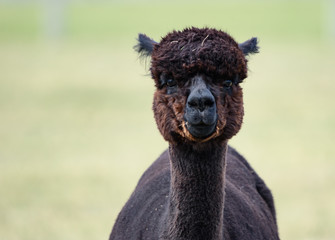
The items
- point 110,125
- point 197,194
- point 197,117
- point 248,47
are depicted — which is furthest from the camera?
point 110,125

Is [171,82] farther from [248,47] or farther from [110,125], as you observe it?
[110,125]

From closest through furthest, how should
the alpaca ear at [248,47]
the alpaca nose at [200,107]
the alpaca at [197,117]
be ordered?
the alpaca nose at [200,107]
the alpaca at [197,117]
the alpaca ear at [248,47]

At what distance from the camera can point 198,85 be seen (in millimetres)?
5840

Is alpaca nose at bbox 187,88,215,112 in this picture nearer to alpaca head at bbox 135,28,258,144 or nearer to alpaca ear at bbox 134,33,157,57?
alpaca head at bbox 135,28,258,144

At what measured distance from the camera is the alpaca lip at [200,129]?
5.76 m

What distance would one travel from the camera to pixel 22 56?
3538cm

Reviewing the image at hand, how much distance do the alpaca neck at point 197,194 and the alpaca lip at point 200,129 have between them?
0.93ft

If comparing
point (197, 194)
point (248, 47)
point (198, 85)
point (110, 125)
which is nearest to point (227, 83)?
point (198, 85)

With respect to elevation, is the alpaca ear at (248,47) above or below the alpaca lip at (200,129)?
above

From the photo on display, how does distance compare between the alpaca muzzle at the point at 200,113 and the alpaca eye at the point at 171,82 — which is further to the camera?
the alpaca eye at the point at 171,82

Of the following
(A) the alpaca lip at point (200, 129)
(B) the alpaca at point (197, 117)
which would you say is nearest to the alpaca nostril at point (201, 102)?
(B) the alpaca at point (197, 117)

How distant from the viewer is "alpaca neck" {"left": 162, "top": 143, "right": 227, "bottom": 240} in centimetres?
612

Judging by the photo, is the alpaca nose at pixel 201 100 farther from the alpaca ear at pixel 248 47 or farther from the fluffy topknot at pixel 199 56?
the alpaca ear at pixel 248 47

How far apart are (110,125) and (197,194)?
15.9 metres
